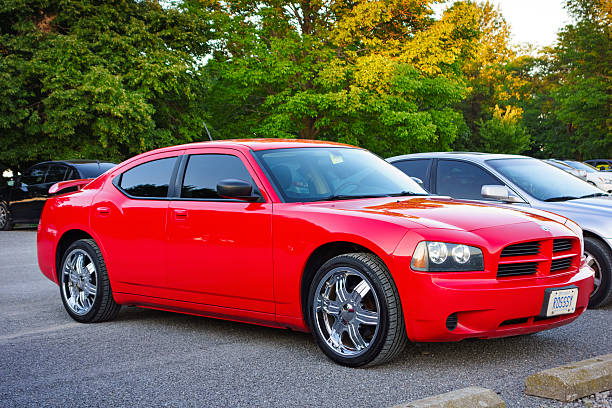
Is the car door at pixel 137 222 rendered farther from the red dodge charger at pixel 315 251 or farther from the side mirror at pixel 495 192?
the side mirror at pixel 495 192

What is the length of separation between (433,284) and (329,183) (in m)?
1.55

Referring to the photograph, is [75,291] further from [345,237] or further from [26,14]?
[26,14]

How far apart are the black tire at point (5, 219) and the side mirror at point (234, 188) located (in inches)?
601

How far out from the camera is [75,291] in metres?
6.87

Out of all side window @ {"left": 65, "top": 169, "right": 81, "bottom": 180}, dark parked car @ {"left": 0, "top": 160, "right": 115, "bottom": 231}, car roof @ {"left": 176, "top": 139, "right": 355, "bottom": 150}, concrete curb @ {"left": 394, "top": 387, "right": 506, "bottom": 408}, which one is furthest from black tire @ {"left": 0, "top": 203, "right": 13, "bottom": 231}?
concrete curb @ {"left": 394, "top": 387, "right": 506, "bottom": 408}

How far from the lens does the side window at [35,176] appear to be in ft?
→ 60.3

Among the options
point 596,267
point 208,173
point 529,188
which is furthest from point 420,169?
point 208,173

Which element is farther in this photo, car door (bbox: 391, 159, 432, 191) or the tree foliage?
the tree foliage

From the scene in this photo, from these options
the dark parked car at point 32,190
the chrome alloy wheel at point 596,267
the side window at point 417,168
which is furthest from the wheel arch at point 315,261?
the dark parked car at point 32,190

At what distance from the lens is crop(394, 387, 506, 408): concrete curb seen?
134 inches

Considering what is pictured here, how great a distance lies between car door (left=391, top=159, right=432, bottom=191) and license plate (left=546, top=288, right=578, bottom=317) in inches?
156

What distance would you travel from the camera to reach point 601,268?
698cm

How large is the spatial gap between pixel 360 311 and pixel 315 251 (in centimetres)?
57

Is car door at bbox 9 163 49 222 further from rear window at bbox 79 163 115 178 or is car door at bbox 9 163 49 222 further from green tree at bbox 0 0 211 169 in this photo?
green tree at bbox 0 0 211 169
